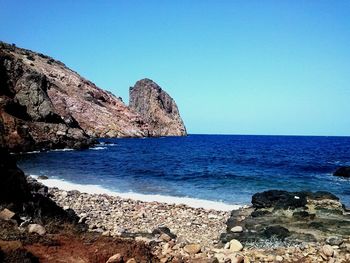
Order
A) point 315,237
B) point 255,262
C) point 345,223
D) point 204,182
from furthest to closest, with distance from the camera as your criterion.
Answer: point 204,182 < point 345,223 < point 315,237 < point 255,262

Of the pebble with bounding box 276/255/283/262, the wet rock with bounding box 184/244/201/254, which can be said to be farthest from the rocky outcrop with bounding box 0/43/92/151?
the pebble with bounding box 276/255/283/262

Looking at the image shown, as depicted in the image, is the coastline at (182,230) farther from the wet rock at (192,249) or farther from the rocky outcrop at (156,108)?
the rocky outcrop at (156,108)

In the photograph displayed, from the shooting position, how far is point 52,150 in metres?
61.3

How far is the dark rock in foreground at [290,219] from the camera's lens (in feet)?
45.1

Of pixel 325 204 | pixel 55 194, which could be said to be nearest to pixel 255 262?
pixel 325 204

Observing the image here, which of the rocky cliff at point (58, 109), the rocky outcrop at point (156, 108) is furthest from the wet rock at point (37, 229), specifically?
the rocky outcrop at point (156, 108)

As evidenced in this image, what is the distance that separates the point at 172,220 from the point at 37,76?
60.1 m

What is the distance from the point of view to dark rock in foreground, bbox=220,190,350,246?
13758mm

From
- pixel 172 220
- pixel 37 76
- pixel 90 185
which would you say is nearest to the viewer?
pixel 172 220

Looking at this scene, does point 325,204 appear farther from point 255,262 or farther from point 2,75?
point 2,75

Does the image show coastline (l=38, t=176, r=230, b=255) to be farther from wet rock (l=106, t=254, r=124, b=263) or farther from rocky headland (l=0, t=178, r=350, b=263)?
wet rock (l=106, t=254, r=124, b=263)

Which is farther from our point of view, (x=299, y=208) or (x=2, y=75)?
(x=2, y=75)

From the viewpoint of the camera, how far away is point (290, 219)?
16.6m

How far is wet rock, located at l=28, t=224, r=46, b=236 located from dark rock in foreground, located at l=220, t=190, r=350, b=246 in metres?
6.47
